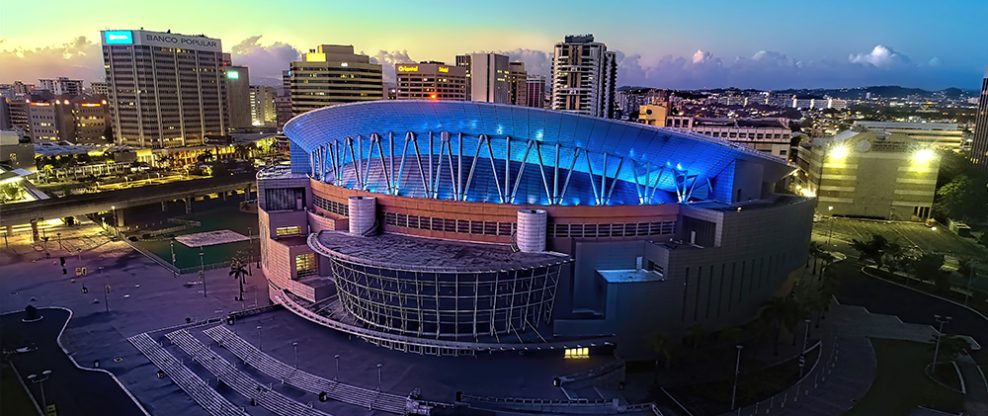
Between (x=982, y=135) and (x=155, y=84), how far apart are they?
235881 millimetres

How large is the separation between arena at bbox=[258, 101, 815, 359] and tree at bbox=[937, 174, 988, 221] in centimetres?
5817

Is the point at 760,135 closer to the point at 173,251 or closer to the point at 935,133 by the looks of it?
the point at 935,133

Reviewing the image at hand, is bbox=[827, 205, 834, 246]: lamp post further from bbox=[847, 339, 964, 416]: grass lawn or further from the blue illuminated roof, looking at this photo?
bbox=[847, 339, 964, 416]: grass lawn

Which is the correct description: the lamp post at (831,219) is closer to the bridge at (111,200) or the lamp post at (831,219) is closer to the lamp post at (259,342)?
the lamp post at (259,342)

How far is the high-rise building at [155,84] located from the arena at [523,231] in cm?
14377

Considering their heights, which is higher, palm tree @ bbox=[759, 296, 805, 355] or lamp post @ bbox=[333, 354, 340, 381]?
palm tree @ bbox=[759, 296, 805, 355]

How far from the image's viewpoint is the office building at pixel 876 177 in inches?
4203

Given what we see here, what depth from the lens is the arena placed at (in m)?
50.2

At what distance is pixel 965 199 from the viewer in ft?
326

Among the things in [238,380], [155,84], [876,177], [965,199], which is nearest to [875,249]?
[965,199]

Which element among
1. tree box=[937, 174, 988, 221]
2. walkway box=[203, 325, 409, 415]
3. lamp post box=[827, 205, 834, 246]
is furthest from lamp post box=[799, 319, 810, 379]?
tree box=[937, 174, 988, 221]

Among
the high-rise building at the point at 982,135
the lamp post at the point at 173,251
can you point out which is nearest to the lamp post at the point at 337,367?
the lamp post at the point at 173,251

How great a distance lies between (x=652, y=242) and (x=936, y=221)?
289ft

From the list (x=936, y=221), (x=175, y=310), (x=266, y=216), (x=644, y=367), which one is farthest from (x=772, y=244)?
(x=936, y=221)
